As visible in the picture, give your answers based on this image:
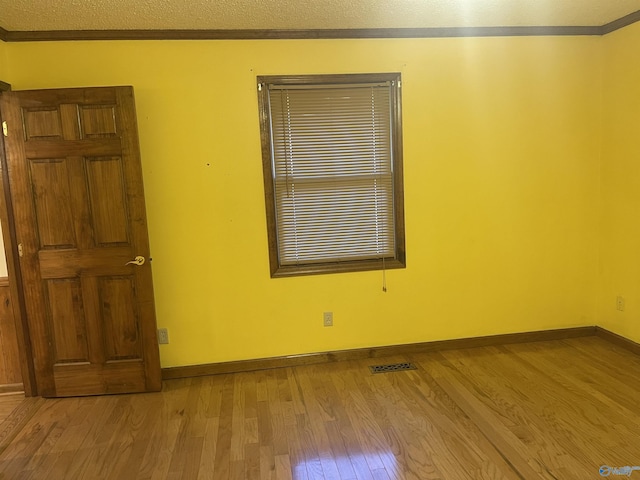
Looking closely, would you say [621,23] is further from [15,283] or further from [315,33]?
[15,283]

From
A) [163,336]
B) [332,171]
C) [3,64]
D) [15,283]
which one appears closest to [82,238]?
[15,283]

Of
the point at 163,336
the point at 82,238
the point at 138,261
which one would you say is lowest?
the point at 163,336

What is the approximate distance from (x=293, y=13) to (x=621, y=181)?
276 centimetres

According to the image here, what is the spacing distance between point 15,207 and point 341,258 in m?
2.26

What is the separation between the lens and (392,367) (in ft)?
10.7

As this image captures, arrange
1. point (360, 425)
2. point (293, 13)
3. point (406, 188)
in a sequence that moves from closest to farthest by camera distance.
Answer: point (360, 425) → point (293, 13) → point (406, 188)

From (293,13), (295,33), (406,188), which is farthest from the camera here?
(406,188)

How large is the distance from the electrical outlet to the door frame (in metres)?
0.85

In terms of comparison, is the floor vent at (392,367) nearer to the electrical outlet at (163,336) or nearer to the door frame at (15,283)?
the electrical outlet at (163,336)

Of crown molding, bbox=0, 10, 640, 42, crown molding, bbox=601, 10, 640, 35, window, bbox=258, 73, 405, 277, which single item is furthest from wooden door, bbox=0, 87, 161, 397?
crown molding, bbox=601, 10, 640, 35

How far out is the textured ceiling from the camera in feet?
8.36

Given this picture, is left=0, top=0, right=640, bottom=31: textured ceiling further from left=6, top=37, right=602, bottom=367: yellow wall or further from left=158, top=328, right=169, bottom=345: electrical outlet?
left=158, top=328, right=169, bottom=345: electrical outlet

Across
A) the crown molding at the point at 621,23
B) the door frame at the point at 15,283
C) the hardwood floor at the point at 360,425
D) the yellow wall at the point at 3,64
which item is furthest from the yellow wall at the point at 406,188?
the door frame at the point at 15,283

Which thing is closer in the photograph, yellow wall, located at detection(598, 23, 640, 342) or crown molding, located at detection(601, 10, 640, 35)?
crown molding, located at detection(601, 10, 640, 35)
